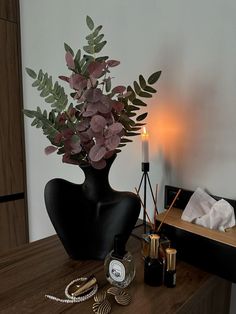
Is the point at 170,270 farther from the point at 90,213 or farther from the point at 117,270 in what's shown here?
the point at 90,213

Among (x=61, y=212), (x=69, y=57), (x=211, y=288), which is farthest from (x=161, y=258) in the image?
(x=69, y=57)

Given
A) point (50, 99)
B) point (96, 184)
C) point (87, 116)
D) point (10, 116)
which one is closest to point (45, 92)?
point (50, 99)

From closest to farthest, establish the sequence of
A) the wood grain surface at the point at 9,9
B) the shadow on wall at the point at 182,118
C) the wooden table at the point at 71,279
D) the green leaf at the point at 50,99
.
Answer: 1. the wooden table at the point at 71,279
2. the green leaf at the point at 50,99
3. the shadow on wall at the point at 182,118
4. the wood grain surface at the point at 9,9

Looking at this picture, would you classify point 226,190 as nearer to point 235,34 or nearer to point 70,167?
point 235,34

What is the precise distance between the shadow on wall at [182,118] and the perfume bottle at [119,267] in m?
0.40

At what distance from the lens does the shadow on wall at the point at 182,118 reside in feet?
2.85

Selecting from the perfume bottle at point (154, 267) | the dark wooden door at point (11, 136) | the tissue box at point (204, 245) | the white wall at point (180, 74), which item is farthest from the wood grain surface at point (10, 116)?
the perfume bottle at point (154, 267)

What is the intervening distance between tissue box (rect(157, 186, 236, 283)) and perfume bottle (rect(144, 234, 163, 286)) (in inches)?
5.0

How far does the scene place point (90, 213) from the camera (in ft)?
2.60

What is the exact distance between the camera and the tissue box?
681mm

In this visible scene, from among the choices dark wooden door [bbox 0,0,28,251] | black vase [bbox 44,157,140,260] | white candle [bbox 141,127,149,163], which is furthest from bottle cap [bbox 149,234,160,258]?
dark wooden door [bbox 0,0,28,251]

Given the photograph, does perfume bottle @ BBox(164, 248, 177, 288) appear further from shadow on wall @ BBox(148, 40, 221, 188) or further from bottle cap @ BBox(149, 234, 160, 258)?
shadow on wall @ BBox(148, 40, 221, 188)

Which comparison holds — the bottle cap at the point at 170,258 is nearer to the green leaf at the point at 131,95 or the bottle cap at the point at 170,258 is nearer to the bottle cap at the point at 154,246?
the bottle cap at the point at 154,246

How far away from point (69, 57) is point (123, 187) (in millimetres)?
623
